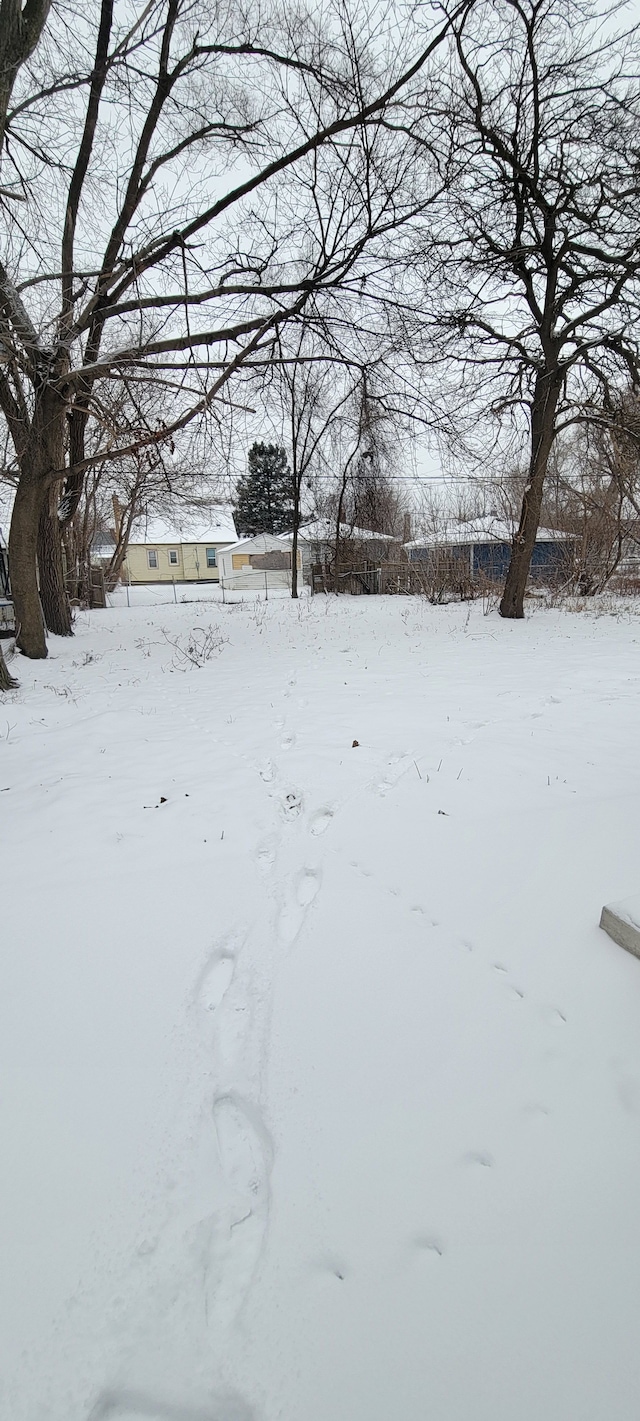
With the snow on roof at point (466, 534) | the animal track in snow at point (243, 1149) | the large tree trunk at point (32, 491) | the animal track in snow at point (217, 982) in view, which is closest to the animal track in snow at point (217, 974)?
the animal track in snow at point (217, 982)

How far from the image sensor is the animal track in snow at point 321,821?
296 cm

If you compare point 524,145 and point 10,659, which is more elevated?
point 524,145

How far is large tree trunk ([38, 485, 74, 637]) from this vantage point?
9836 mm

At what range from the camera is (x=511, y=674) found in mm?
6414

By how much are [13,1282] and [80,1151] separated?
0.27 m

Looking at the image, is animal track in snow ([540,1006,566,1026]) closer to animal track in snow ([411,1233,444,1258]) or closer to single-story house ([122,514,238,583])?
animal track in snow ([411,1233,444,1258])

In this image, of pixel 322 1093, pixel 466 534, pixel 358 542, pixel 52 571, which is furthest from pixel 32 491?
pixel 358 542

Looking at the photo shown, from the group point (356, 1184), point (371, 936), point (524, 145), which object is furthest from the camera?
point (524, 145)

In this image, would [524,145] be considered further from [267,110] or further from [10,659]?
[10,659]

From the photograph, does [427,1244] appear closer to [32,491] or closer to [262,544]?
[32,491]

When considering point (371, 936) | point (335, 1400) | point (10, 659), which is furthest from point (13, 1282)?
point (10, 659)

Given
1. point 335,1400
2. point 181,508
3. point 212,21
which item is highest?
point 212,21

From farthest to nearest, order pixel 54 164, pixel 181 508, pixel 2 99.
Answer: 1. pixel 181 508
2. pixel 54 164
3. pixel 2 99

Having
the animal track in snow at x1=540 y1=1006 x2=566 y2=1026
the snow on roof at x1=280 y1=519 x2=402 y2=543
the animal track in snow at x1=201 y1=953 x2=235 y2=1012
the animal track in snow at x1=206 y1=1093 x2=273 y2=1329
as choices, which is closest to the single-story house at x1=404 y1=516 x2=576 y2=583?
the snow on roof at x1=280 y1=519 x2=402 y2=543
